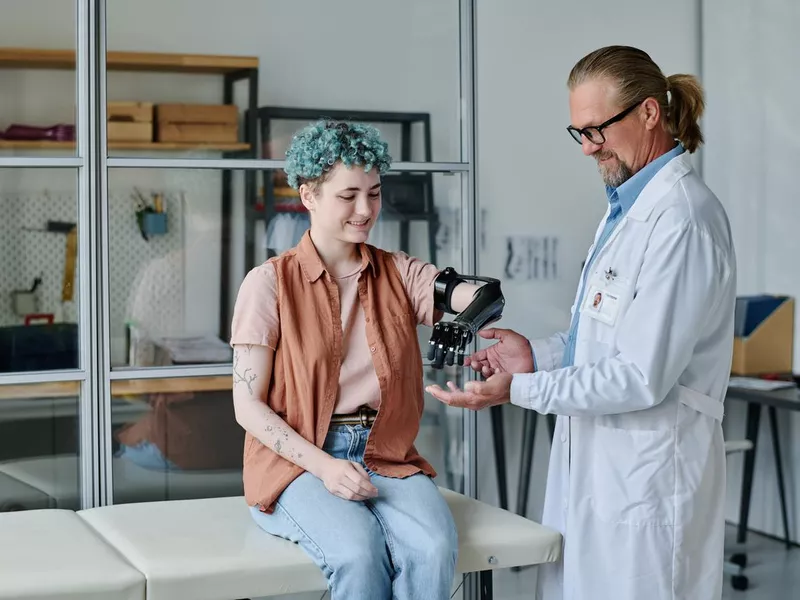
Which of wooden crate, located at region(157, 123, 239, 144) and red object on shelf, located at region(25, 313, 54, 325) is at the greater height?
wooden crate, located at region(157, 123, 239, 144)

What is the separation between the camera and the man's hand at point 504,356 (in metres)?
2.34

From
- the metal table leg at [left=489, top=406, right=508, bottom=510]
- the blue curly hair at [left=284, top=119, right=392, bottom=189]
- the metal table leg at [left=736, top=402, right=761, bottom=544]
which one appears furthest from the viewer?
the metal table leg at [left=489, top=406, right=508, bottom=510]

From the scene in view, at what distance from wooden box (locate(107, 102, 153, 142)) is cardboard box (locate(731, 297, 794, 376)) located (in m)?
2.71

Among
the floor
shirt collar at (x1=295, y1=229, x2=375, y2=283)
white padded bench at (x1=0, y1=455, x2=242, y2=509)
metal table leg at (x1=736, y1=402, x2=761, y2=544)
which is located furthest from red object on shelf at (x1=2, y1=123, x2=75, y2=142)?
metal table leg at (x1=736, y1=402, x2=761, y2=544)

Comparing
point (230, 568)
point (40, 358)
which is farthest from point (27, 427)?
point (230, 568)

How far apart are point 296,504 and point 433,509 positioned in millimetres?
277

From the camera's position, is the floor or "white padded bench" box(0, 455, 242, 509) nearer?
"white padded bench" box(0, 455, 242, 509)

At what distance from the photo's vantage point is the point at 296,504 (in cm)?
209

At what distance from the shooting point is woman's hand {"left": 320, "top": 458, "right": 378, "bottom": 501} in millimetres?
2043

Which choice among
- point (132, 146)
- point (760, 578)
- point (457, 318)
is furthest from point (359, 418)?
point (760, 578)

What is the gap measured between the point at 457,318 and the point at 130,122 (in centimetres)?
94

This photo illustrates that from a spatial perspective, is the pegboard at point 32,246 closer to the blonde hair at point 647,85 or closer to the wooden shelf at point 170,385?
the wooden shelf at point 170,385

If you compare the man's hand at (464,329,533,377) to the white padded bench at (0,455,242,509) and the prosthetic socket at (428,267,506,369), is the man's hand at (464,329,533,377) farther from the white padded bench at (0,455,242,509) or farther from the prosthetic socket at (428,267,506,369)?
the white padded bench at (0,455,242,509)

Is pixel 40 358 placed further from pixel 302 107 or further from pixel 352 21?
pixel 352 21
